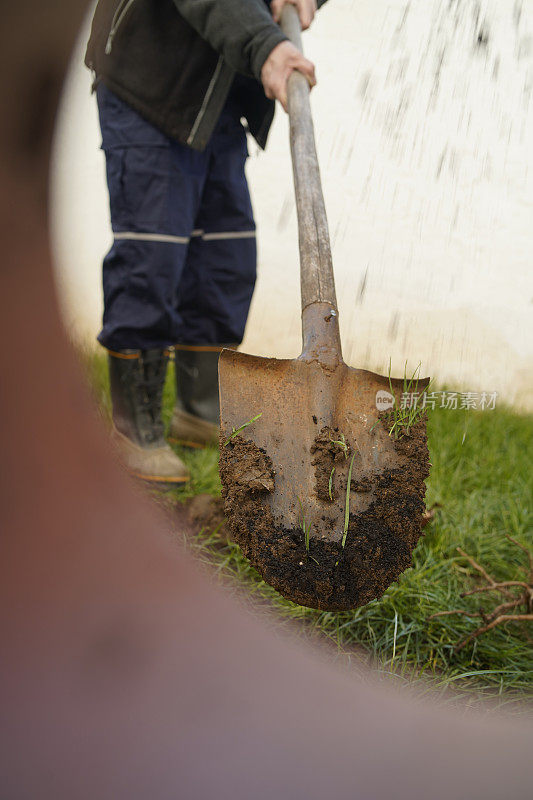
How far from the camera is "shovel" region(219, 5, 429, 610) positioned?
3.03ft

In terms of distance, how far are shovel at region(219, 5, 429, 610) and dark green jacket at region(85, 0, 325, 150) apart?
0.65 ft

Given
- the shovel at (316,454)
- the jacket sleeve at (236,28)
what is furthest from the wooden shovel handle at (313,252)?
the jacket sleeve at (236,28)

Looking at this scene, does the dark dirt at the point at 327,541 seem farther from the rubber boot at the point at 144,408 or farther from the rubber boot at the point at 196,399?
the rubber boot at the point at 196,399

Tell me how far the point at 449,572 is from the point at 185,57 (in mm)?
1469

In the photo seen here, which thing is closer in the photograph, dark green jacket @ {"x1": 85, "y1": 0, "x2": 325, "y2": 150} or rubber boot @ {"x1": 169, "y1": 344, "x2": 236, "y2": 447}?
dark green jacket @ {"x1": 85, "y1": 0, "x2": 325, "y2": 150}

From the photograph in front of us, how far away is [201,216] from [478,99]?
1112 mm

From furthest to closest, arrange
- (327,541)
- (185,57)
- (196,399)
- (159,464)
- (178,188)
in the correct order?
(196,399) < (159,464) < (178,188) < (185,57) < (327,541)

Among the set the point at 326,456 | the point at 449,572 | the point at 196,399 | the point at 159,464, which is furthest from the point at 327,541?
the point at 196,399

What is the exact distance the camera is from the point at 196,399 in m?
2.23

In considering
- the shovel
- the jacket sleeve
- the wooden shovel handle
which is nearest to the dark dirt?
the shovel

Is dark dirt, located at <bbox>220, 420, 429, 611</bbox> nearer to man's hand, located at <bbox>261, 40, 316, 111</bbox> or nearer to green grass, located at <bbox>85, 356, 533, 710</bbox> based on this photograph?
green grass, located at <bbox>85, 356, 533, 710</bbox>

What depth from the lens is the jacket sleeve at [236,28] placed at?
1303 mm

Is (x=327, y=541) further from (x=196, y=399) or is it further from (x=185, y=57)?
(x=196, y=399)

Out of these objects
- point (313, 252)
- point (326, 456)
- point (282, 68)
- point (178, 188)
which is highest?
point (282, 68)
